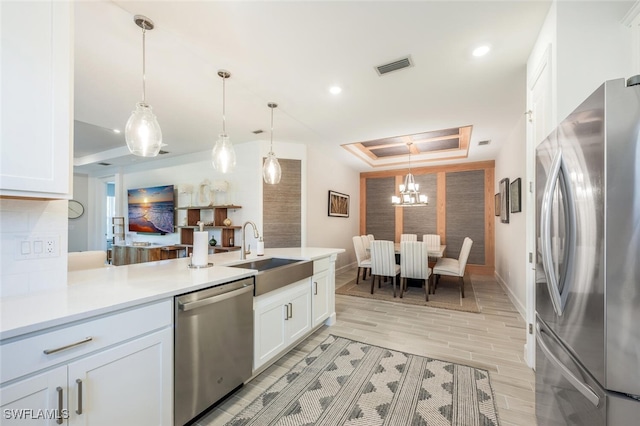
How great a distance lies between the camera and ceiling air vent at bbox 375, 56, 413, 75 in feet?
7.53

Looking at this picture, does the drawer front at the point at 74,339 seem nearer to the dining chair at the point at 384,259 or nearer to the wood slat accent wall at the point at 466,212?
the dining chair at the point at 384,259

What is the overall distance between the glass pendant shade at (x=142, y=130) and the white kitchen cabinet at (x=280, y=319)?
1.39m

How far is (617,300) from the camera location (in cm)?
85

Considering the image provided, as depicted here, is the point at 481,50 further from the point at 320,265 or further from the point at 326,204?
the point at 326,204

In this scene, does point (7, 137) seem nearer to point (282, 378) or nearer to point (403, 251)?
point (282, 378)

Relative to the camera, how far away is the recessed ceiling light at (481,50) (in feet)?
6.91

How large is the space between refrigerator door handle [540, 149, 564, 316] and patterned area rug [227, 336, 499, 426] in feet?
3.48

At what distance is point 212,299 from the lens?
1650 mm

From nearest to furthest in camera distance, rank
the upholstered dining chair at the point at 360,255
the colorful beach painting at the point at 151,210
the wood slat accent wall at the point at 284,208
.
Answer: the wood slat accent wall at the point at 284,208 < the upholstered dining chair at the point at 360,255 < the colorful beach painting at the point at 151,210

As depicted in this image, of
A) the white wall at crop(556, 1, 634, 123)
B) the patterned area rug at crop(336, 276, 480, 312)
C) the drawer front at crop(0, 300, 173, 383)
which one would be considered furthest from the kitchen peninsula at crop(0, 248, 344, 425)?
the patterned area rug at crop(336, 276, 480, 312)

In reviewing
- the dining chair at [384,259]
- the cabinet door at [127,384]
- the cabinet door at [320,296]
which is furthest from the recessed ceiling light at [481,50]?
the cabinet door at [127,384]

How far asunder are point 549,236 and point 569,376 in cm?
57

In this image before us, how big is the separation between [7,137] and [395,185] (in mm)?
6762

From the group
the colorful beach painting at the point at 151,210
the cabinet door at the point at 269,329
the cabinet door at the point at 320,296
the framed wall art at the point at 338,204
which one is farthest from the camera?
the framed wall art at the point at 338,204
